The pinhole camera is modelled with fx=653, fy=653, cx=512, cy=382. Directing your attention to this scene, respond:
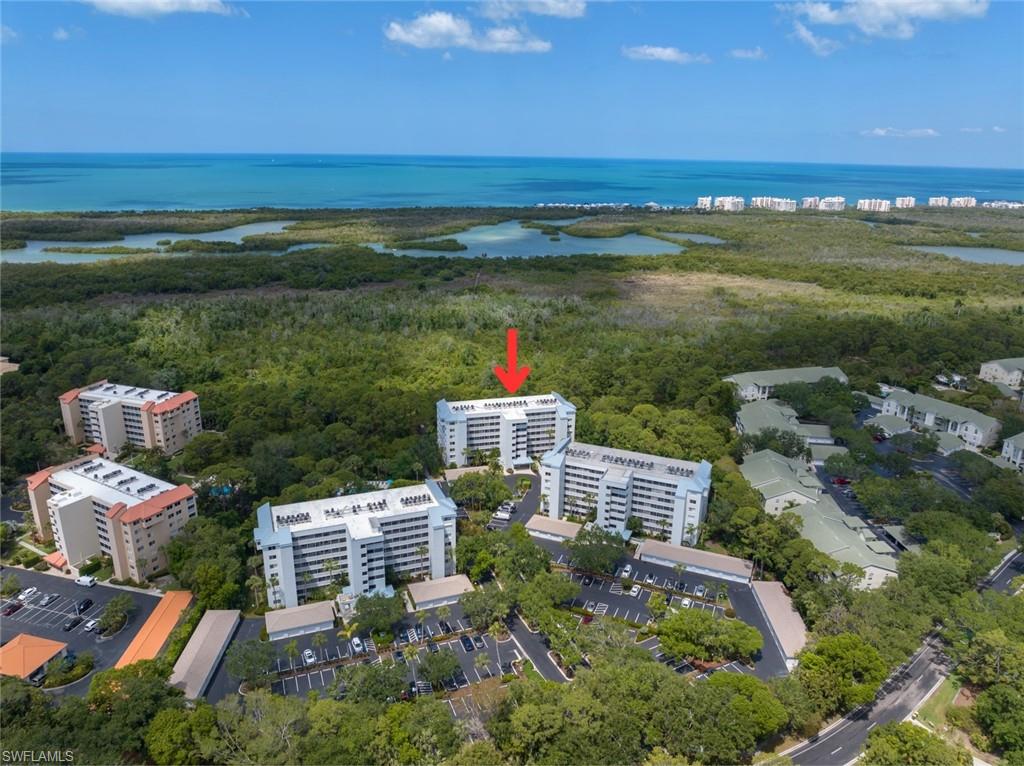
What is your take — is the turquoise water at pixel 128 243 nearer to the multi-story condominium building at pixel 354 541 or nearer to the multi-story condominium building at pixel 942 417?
the multi-story condominium building at pixel 354 541

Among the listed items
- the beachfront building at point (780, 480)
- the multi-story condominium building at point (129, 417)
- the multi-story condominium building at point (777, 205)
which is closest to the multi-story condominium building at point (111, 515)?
the multi-story condominium building at point (129, 417)

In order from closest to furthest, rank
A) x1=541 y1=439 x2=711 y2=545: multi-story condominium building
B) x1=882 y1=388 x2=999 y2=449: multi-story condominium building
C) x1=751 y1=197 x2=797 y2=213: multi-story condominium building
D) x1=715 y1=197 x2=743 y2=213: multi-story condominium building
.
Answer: x1=541 y1=439 x2=711 y2=545: multi-story condominium building, x1=882 y1=388 x2=999 y2=449: multi-story condominium building, x1=715 y1=197 x2=743 y2=213: multi-story condominium building, x1=751 y1=197 x2=797 y2=213: multi-story condominium building

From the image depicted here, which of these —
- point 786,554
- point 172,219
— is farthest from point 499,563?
point 172,219

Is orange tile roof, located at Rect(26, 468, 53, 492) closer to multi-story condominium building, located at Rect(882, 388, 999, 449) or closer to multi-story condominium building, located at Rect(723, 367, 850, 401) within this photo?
multi-story condominium building, located at Rect(723, 367, 850, 401)

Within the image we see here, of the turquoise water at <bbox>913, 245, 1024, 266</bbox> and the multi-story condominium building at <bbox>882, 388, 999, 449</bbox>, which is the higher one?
the turquoise water at <bbox>913, 245, 1024, 266</bbox>

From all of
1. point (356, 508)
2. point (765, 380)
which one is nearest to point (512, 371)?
point (765, 380)

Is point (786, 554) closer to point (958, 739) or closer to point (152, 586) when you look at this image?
point (958, 739)

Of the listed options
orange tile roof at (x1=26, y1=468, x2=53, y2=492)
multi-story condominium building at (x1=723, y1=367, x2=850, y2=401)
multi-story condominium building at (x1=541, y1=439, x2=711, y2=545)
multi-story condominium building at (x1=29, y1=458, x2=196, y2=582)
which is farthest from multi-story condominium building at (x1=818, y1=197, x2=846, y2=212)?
orange tile roof at (x1=26, y1=468, x2=53, y2=492)

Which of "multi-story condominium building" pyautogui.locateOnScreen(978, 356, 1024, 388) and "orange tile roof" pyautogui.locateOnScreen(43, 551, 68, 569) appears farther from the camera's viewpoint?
"multi-story condominium building" pyautogui.locateOnScreen(978, 356, 1024, 388)
